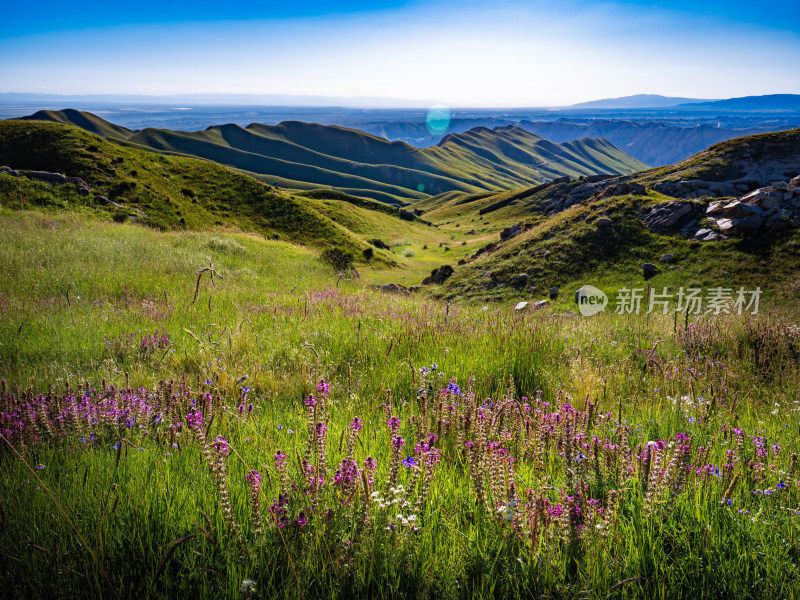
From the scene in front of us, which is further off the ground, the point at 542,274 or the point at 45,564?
the point at 45,564

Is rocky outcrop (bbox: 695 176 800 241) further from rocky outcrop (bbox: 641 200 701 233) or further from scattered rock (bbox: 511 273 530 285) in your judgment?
scattered rock (bbox: 511 273 530 285)

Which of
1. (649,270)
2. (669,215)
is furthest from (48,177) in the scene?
(669,215)

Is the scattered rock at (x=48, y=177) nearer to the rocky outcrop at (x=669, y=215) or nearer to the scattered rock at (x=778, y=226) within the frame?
the rocky outcrop at (x=669, y=215)

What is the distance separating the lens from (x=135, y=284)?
13.0 m

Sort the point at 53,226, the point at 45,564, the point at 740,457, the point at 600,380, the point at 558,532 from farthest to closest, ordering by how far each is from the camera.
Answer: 1. the point at 53,226
2. the point at 600,380
3. the point at 740,457
4. the point at 558,532
5. the point at 45,564

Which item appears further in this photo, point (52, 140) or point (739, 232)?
point (52, 140)

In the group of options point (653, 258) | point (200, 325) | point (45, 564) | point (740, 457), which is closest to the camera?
point (45, 564)

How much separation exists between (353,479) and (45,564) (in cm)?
149

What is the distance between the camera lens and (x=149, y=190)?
147ft

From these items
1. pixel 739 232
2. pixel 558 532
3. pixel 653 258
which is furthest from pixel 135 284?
Result: pixel 739 232

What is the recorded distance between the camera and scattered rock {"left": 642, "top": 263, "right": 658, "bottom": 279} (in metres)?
25.5

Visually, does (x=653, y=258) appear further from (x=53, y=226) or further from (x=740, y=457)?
(x=53, y=226)

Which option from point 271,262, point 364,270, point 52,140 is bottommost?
point 364,270

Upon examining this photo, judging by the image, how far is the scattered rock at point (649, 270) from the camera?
25500 mm
